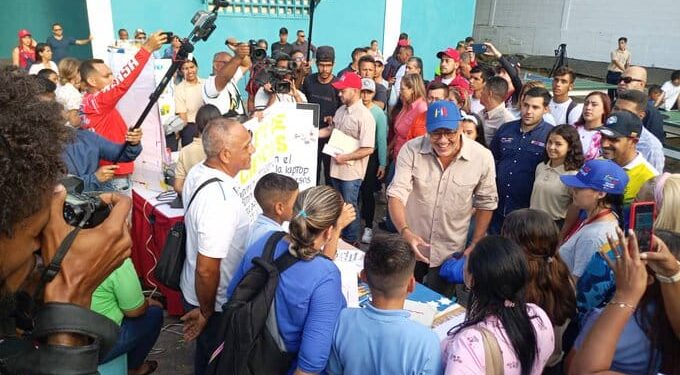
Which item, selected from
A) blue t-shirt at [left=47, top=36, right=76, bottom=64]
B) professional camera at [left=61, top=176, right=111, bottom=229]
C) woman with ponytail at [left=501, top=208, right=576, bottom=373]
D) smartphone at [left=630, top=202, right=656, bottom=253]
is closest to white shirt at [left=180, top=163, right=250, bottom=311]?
professional camera at [left=61, top=176, right=111, bottom=229]

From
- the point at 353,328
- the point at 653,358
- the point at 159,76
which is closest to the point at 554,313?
the point at 653,358

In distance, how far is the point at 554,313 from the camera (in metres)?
2.48

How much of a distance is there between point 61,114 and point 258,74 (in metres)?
4.87

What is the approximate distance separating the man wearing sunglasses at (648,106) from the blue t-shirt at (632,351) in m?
4.21

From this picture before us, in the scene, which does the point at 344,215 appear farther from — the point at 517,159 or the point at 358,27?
the point at 358,27

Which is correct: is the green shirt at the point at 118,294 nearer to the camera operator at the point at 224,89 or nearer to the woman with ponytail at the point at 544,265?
the woman with ponytail at the point at 544,265

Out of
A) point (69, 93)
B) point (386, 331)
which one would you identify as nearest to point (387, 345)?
point (386, 331)

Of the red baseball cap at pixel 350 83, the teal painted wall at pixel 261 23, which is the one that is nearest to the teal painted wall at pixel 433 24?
the teal painted wall at pixel 261 23

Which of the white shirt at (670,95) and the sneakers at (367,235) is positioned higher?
the white shirt at (670,95)

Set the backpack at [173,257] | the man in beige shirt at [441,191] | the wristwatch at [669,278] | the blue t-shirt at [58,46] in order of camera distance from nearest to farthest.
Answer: the wristwatch at [669,278], the backpack at [173,257], the man in beige shirt at [441,191], the blue t-shirt at [58,46]

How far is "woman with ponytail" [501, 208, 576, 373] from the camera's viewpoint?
8.08 ft

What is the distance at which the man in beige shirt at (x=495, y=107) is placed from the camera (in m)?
5.11

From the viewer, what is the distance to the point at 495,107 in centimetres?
520

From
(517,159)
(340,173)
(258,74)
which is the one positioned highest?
(258,74)
